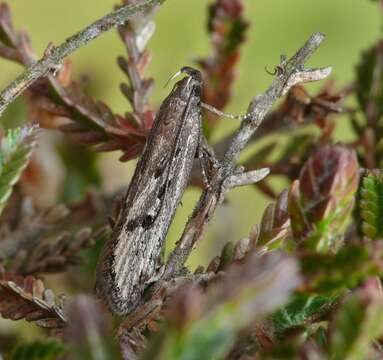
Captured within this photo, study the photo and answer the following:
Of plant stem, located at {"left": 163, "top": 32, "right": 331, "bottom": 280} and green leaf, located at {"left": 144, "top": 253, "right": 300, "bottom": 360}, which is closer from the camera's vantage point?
green leaf, located at {"left": 144, "top": 253, "right": 300, "bottom": 360}

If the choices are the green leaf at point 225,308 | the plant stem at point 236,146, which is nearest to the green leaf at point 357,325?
the green leaf at point 225,308

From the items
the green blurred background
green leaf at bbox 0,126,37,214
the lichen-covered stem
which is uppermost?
the lichen-covered stem

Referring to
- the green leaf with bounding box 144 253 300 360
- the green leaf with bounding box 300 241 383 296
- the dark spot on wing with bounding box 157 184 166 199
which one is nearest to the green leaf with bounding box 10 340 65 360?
the green leaf with bounding box 144 253 300 360

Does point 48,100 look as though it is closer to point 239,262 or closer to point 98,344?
point 239,262

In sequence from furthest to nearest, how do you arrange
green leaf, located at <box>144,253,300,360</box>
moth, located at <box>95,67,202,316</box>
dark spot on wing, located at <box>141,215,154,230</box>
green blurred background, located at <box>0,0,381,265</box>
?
green blurred background, located at <box>0,0,381,265</box>
dark spot on wing, located at <box>141,215,154,230</box>
moth, located at <box>95,67,202,316</box>
green leaf, located at <box>144,253,300,360</box>

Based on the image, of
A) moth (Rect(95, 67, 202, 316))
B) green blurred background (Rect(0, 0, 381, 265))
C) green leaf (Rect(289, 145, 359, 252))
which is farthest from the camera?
green blurred background (Rect(0, 0, 381, 265))

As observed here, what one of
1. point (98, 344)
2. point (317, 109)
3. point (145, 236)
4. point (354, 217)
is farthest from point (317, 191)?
point (317, 109)

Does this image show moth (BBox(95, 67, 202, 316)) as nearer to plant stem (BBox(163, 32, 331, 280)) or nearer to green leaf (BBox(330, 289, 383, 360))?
plant stem (BBox(163, 32, 331, 280))
